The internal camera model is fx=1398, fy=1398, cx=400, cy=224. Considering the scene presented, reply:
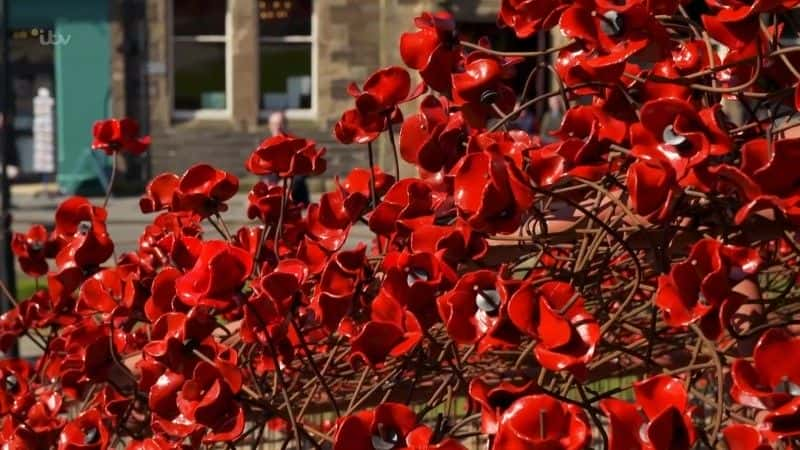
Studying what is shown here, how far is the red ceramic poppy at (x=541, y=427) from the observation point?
1251mm

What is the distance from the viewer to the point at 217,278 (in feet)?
5.46

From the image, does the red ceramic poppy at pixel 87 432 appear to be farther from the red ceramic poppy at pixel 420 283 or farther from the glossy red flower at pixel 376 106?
the red ceramic poppy at pixel 420 283

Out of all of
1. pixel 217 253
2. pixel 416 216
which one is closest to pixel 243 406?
pixel 217 253

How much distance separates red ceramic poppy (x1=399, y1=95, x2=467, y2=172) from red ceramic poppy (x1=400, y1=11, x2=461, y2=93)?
48mm

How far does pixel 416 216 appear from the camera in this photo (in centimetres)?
179

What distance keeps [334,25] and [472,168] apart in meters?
17.5

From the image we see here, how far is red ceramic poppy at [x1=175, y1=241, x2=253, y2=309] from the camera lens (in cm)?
166

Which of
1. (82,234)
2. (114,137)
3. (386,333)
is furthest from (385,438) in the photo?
(114,137)

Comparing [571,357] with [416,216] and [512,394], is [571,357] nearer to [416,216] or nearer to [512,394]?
[512,394]

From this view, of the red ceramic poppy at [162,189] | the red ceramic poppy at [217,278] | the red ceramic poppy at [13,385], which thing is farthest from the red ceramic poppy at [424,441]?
the red ceramic poppy at [13,385]

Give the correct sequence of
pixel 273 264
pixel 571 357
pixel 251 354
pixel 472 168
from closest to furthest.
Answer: pixel 571 357 < pixel 472 168 < pixel 251 354 < pixel 273 264

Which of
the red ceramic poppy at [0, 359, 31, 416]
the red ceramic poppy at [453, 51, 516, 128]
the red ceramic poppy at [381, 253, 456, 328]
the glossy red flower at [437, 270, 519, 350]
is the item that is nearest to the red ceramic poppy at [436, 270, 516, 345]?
the glossy red flower at [437, 270, 519, 350]

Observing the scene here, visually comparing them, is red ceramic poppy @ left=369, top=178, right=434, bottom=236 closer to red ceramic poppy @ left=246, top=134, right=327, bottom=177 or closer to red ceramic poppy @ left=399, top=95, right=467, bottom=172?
red ceramic poppy @ left=399, top=95, right=467, bottom=172

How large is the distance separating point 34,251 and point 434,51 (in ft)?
4.14
